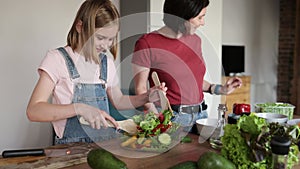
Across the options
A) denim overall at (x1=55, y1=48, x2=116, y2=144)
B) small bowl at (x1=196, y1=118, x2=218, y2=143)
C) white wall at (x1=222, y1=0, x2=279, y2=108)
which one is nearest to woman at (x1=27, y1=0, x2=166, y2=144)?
denim overall at (x1=55, y1=48, x2=116, y2=144)

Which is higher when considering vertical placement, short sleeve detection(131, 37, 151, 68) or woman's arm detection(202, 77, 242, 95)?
short sleeve detection(131, 37, 151, 68)

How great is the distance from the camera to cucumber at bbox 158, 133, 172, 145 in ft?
3.58

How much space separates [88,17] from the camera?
48.1 inches

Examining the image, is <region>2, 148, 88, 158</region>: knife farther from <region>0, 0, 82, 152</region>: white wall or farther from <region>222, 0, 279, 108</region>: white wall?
<region>222, 0, 279, 108</region>: white wall

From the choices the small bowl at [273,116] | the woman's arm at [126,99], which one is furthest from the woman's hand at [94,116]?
the small bowl at [273,116]

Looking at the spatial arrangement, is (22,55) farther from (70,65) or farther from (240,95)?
(240,95)

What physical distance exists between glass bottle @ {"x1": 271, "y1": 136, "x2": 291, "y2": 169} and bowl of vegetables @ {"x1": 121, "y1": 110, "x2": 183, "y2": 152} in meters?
0.42

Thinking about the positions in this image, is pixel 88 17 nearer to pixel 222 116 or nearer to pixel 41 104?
pixel 41 104

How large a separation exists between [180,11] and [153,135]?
66 centimetres

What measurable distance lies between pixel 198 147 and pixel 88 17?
2.12 ft

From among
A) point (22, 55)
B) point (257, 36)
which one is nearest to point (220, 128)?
point (22, 55)

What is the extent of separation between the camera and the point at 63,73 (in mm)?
1243

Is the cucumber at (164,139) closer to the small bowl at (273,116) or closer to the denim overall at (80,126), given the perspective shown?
the denim overall at (80,126)

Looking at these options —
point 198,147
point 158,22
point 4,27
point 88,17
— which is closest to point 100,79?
point 88,17
